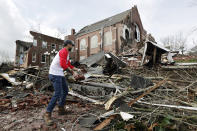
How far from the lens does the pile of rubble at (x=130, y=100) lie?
1.97m

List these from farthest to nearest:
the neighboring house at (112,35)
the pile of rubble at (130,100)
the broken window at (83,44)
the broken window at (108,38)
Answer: the broken window at (83,44) < the broken window at (108,38) < the neighboring house at (112,35) < the pile of rubble at (130,100)

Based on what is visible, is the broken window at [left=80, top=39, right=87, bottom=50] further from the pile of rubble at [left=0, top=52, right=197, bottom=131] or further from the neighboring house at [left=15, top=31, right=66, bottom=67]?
the pile of rubble at [left=0, top=52, right=197, bottom=131]

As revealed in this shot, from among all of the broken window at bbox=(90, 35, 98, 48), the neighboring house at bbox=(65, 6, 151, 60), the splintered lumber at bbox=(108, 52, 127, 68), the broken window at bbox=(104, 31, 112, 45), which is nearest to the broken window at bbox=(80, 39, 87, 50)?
the neighboring house at bbox=(65, 6, 151, 60)

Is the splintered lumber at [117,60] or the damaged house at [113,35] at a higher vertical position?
the damaged house at [113,35]

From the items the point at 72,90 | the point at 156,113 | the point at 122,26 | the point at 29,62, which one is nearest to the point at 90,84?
the point at 72,90

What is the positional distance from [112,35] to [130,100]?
1687cm

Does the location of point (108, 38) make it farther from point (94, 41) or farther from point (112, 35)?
point (94, 41)

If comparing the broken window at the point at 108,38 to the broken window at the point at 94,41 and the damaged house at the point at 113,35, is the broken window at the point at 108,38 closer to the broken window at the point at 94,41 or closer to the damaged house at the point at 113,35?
the damaged house at the point at 113,35

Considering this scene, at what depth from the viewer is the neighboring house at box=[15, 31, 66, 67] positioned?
21.0m

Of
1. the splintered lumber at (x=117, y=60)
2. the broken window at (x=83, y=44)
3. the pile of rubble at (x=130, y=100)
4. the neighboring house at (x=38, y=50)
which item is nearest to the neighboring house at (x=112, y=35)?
the broken window at (x=83, y=44)

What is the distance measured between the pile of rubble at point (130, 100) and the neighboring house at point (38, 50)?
1647 centimetres

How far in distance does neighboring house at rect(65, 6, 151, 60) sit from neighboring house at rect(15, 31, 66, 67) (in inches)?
232

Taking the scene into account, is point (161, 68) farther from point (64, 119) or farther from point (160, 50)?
point (64, 119)

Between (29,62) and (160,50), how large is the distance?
22.6m
